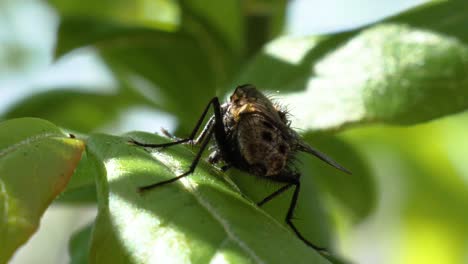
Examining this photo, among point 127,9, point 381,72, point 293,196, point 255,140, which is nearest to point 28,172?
point 255,140

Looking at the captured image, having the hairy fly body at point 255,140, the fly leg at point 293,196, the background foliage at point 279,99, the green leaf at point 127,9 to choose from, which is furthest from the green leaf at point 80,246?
the green leaf at point 127,9

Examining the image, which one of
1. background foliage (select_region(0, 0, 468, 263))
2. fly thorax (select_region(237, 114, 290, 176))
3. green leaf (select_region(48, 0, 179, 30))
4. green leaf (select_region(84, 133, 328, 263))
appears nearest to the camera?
green leaf (select_region(84, 133, 328, 263))

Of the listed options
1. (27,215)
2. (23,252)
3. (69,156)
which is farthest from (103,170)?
(23,252)

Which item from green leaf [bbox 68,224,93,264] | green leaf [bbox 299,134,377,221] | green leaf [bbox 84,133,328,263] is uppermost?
green leaf [bbox 84,133,328,263]

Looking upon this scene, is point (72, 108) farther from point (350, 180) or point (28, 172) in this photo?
point (28, 172)

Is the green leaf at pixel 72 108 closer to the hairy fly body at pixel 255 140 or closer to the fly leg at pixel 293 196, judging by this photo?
the hairy fly body at pixel 255 140

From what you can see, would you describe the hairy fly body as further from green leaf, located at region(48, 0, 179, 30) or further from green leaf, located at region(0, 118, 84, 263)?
green leaf, located at region(48, 0, 179, 30)

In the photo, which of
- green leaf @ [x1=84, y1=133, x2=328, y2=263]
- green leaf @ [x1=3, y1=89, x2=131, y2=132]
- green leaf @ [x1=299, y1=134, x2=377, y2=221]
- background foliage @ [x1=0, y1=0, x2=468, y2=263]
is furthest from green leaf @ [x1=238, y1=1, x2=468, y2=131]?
green leaf @ [x1=3, y1=89, x2=131, y2=132]
